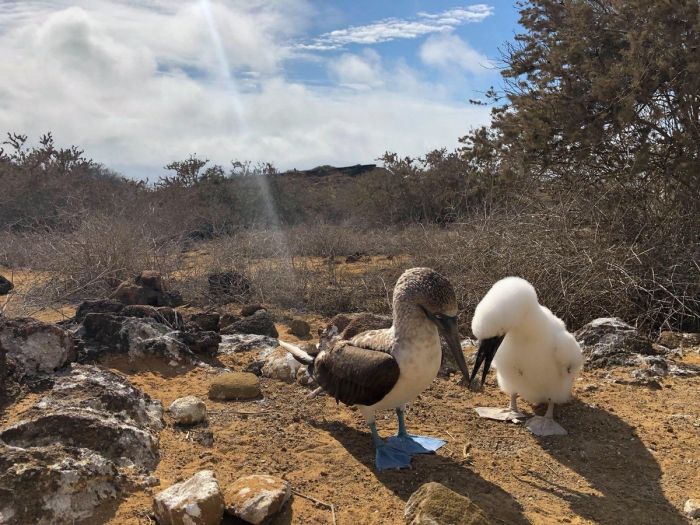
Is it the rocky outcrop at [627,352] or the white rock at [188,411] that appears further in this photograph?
the rocky outcrop at [627,352]

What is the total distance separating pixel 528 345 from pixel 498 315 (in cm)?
52

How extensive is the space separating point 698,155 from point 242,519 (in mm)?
6443

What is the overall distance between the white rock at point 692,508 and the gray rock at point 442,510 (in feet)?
3.74

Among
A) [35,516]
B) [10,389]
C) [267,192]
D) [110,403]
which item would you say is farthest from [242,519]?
[267,192]

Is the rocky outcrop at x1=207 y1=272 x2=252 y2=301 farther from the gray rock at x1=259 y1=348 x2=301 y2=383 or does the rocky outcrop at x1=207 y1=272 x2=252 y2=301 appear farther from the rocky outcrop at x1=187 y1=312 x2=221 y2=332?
the gray rock at x1=259 y1=348 x2=301 y2=383

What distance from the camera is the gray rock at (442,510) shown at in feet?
7.56

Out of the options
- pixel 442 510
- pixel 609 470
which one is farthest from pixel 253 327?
pixel 442 510

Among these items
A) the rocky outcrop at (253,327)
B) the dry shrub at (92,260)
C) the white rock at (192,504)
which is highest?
the dry shrub at (92,260)

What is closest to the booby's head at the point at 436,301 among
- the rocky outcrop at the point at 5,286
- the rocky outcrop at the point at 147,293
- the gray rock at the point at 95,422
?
the gray rock at the point at 95,422

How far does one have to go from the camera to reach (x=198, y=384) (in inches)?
182

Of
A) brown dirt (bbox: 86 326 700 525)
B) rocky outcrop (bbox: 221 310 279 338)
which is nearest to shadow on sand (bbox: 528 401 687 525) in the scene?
brown dirt (bbox: 86 326 700 525)

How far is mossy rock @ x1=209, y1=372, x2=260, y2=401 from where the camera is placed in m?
4.21

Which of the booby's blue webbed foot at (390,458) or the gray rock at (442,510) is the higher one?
the gray rock at (442,510)

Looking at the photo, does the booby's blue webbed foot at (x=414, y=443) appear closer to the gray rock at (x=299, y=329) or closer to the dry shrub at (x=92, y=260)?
the gray rock at (x=299, y=329)
